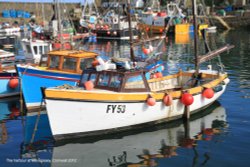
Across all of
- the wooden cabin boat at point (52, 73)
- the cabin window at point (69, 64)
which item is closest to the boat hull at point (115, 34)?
the wooden cabin boat at point (52, 73)

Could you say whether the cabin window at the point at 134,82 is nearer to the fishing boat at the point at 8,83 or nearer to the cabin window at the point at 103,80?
the cabin window at the point at 103,80

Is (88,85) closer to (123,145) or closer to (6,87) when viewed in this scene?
(123,145)

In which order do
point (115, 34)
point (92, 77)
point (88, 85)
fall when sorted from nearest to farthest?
point (88, 85) → point (92, 77) → point (115, 34)

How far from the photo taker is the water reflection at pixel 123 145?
44.1 ft

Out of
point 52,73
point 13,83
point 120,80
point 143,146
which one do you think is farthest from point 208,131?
point 13,83

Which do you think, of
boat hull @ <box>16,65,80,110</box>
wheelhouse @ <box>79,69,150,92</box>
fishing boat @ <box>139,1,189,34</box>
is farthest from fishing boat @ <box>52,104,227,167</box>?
fishing boat @ <box>139,1,189,34</box>

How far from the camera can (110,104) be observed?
1465 cm

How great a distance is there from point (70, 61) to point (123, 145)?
24.0 feet

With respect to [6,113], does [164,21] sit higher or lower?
higher

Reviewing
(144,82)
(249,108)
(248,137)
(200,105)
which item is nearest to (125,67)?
(144,82)

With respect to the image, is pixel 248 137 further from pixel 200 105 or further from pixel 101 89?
pixel 101 89

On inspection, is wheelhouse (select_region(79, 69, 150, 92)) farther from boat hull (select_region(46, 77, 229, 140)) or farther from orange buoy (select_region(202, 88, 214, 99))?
orange buoy (select_region(202, 88, 214, 99))

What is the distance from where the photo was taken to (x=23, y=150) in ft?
48.0

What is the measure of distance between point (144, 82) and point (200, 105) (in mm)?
3816
